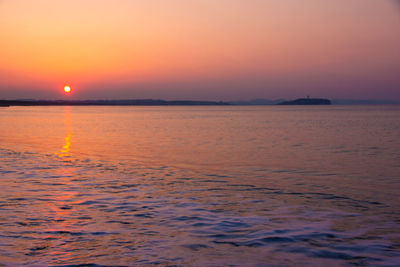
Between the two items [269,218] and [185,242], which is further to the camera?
[269,218]

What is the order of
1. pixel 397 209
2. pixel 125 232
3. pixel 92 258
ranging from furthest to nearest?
pixel 397 209 → pixel 125 232 → pixel 92 258

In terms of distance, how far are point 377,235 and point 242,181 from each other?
6666mm

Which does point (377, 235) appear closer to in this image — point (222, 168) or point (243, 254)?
point (243, 254)

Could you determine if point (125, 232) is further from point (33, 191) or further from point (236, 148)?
point (236, 148)

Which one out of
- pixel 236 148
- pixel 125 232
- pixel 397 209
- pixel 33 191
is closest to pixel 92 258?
pixel 125 232

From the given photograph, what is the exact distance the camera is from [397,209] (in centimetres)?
1039

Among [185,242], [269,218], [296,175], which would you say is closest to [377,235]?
[269,218]

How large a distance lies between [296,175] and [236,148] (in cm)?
1067

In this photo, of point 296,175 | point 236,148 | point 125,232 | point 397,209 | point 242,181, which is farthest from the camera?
point 236,148

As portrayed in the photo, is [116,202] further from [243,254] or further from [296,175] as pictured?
[296,175]

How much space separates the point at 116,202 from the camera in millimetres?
10844

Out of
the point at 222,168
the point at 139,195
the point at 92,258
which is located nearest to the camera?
the point at 92,258

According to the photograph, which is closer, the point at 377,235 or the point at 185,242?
the point at 185,242

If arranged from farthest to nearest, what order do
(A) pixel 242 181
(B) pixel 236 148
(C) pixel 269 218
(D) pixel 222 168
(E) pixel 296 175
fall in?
(B) pixel 236 148 < (D) pixel 222 168 < (E) pixel 296 175 < (A) pixel 242 181 < (C) pixel 269 218
